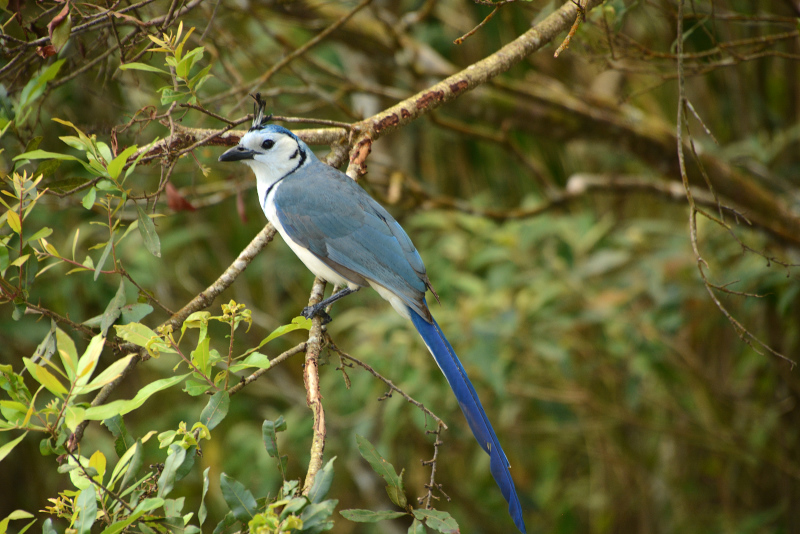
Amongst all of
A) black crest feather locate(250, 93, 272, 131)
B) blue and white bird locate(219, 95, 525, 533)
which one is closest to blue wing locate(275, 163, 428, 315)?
blue and white bird locate(219, 95, 525, 533)

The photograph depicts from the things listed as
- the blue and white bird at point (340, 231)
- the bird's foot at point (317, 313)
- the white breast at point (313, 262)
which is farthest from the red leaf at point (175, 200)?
the bird's foot at point (317, 313)

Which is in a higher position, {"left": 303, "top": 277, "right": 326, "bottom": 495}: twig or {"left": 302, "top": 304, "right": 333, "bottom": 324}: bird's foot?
{"left": 303, "top": 277, "right": 326, "bottom": 495}: twig

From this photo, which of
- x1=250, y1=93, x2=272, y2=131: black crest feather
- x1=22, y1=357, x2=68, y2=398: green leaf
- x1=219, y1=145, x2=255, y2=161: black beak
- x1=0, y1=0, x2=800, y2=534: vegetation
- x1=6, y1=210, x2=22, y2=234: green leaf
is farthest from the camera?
x1=0, y1=0, x2=800, y2=534: vegetation

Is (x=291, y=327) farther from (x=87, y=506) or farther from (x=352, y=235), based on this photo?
(x=352, y=235)

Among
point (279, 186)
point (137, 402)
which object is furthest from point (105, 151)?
point (279, 186)

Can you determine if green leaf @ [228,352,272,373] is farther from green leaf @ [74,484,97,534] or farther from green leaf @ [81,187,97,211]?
green leaf @ [81,187,97,211]

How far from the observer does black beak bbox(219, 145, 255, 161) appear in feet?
7.89

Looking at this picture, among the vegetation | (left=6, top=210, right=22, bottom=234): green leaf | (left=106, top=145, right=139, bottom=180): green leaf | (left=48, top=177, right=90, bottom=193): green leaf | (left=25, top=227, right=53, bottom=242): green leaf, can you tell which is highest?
(left=106, top=145, right=139, bottom=180): green leaf

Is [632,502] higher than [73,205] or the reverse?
the reverse

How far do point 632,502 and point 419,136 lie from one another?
10.2 feet

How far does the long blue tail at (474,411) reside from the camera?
188cm

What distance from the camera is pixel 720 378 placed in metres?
4.53

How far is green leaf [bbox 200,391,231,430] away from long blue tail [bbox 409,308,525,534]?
2.65 ft

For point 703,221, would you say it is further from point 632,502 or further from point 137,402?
point 137,402
